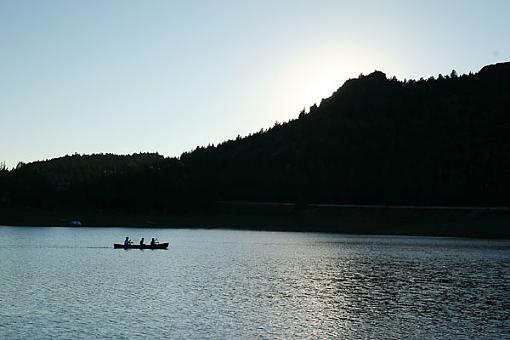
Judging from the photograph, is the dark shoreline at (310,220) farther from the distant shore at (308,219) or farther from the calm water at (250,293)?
the calm water at (250,293)

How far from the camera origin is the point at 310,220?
568ft

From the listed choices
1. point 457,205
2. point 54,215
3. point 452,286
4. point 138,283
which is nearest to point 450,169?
point 457,205

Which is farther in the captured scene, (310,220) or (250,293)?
(310,220)

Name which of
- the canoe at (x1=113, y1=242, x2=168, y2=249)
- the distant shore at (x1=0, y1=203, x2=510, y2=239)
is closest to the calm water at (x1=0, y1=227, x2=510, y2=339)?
the canoe at (x1=113, y1=242, x2=168, y2=249)

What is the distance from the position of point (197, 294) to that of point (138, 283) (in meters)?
8.71

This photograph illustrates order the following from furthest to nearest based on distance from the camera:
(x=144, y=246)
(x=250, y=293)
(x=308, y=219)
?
(x=308, y=219) < (x=144, y=246) < (x=250, y=293)

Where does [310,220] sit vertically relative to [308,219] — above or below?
below

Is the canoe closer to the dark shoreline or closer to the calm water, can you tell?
the calm water

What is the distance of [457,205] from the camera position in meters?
174

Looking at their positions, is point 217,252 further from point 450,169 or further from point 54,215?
point 450,169

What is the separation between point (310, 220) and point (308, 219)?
1103 millimetres

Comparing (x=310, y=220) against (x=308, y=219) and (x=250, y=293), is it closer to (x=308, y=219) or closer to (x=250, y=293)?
(x=308, y=219)

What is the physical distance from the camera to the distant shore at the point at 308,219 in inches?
5881

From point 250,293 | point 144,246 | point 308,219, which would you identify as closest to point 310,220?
point 308,219
